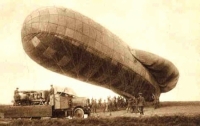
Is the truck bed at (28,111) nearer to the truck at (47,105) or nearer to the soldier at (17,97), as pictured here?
the truck at (47,105)

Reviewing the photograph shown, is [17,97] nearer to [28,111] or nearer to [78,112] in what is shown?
[28,111]

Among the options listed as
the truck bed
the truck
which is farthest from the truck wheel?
the truck bed

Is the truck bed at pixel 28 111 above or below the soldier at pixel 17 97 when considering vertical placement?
below

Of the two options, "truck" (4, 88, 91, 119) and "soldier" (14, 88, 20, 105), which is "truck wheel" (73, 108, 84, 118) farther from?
"soldier" (14, 88, 20, 105)

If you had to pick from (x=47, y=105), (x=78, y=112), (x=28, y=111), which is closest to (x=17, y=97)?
(x=28, y=111)

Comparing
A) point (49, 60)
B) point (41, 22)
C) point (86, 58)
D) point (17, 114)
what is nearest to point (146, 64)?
point (86, 58)

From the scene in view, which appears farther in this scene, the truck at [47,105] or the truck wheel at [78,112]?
the truck wheel at [78,112]

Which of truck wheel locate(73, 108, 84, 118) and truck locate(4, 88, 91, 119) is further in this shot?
truck wheel locate(73, 108, 84, 118)

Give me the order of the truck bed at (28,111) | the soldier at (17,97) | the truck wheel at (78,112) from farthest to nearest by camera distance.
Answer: the truck wheel at (78,112)
the soldier at (17,97)
the truck bed at (28,111)

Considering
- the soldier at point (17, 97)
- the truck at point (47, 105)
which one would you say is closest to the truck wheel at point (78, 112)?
the truck at point (47, 105)
